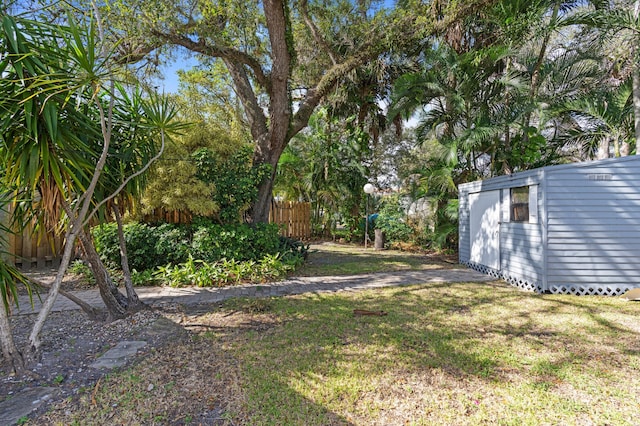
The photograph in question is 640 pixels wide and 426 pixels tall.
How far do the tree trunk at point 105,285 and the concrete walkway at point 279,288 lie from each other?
0.72 metres

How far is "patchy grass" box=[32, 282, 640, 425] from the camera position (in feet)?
7.58

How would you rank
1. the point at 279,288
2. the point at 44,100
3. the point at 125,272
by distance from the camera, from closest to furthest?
the point at 44,100
the point at 125,272
the point at 279,288

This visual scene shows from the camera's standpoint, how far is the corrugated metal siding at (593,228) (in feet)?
17.4

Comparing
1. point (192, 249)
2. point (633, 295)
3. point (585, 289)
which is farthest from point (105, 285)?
point (633, 295)

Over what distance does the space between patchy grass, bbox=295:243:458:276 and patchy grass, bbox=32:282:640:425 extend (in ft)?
9.36

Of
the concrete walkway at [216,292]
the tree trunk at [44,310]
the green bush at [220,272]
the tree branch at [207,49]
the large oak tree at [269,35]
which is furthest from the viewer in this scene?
the tree branch at [207,49]

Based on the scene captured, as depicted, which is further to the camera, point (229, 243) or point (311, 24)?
point (311, 24)

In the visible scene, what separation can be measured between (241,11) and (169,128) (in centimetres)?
507

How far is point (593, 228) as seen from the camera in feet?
17.6

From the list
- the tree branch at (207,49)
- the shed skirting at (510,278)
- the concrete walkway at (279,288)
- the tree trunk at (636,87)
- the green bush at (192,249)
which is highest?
the tree branch at (207,49)

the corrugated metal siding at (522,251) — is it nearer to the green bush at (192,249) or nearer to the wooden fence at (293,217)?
the green bush at (192,249)

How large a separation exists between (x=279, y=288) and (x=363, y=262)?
322 centimetres

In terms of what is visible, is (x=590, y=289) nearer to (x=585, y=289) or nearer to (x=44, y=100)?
(x=585, y=289)

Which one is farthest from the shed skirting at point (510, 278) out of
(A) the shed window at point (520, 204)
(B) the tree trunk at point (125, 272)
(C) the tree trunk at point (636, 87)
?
(B) the tree trunk at point (125, 272)
